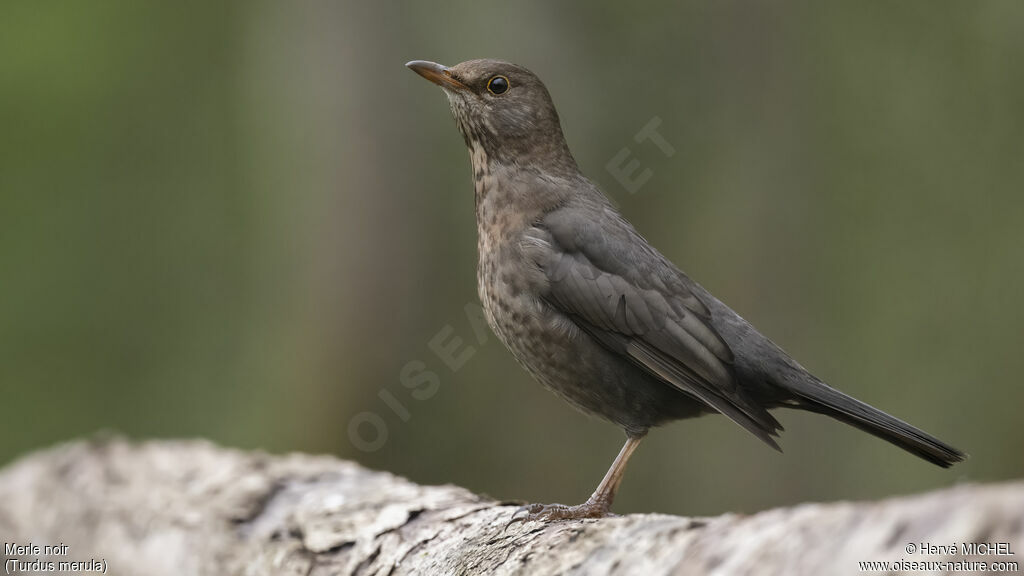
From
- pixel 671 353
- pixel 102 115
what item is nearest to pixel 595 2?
pixel 671 353

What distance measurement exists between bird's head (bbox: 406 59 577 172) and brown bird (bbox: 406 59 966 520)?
15.2 inches

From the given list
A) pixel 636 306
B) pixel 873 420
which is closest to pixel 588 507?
pixel 636 306

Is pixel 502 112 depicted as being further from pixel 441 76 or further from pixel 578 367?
pixel 578 367

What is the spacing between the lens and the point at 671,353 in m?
4.16

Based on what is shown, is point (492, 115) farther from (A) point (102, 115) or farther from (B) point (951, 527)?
(A) point (102, 115)

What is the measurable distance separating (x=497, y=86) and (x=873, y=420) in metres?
2.53

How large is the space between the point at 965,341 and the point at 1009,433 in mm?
1056

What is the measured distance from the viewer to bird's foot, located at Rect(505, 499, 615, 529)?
3729 millimetres

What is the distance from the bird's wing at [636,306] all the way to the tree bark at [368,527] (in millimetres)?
918

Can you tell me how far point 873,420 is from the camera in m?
3.76

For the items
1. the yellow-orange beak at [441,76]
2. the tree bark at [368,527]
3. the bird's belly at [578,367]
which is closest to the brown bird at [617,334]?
the bird's belly at [578,367]

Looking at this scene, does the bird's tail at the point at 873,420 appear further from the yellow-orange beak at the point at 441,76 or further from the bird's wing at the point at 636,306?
the yellow-orange beak at the point at 441,76

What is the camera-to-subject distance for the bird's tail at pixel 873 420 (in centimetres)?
365

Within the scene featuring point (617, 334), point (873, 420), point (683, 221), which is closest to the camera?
point (873, 420)
